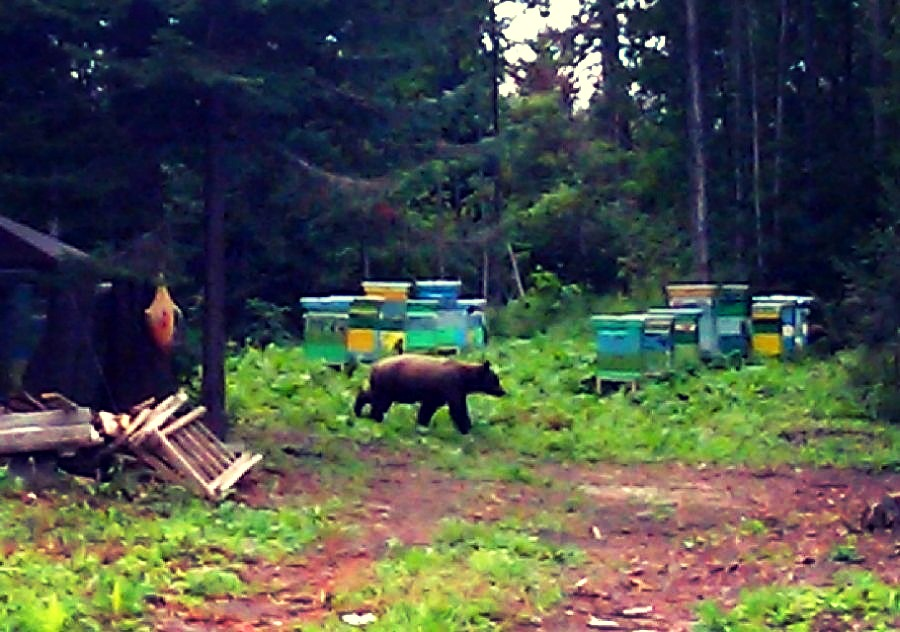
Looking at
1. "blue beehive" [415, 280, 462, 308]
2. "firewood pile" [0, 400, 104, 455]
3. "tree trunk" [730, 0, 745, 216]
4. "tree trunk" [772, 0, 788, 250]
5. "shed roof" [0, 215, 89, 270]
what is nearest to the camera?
"firewood pile" [0, 400, 104, 455]

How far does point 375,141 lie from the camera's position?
14.5 meters

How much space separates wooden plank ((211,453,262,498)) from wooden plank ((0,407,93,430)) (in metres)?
1.14

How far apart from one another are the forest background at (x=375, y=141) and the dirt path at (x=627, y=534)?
2.57 meters

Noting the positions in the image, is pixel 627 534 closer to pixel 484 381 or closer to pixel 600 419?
pixel 484 381

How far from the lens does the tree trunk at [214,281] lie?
13625mm

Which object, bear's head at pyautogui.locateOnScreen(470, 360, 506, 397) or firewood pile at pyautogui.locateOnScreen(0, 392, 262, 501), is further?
bear's head at pyautogui.locateOnScreen(470, 360, 506, 397)

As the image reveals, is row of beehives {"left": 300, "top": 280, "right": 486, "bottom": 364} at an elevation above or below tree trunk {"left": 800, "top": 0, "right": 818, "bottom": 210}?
below

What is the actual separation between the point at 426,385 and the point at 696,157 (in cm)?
1240

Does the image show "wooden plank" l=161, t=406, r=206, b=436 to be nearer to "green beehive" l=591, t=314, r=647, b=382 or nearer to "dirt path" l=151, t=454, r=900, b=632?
"dirt path" l=151, t=454, r=900, b=632

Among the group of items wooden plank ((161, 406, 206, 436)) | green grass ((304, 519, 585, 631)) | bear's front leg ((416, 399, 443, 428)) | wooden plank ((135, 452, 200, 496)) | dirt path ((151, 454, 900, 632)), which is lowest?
dirt path ((151, 454, 900, 632))

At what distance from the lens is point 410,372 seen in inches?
663

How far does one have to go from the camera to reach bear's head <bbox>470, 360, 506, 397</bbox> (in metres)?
17.2

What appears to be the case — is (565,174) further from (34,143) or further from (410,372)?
(34,143)

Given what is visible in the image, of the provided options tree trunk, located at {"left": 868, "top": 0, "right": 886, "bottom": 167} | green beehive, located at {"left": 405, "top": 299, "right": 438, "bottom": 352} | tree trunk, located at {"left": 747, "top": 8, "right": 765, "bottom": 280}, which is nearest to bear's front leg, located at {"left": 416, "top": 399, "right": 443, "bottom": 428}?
green beehive, located at {"left": 405, "top": 299, "right": 438, "bottom": 352}
